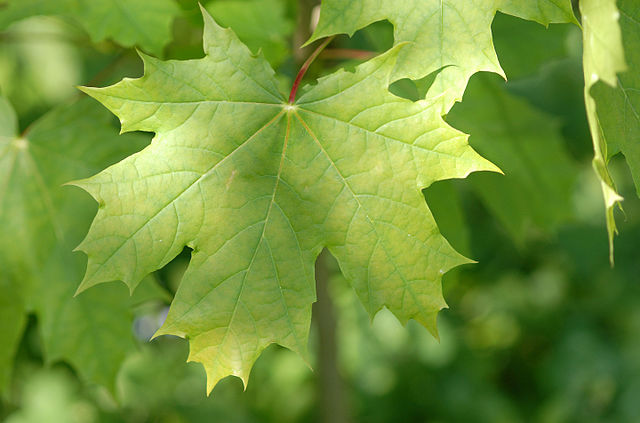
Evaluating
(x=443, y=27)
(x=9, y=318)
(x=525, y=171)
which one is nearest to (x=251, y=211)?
(x=443, y=27)

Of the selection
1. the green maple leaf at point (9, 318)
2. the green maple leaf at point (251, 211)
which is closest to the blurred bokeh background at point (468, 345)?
the green maple leaf at point (9, 318)

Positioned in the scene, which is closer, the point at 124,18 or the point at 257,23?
the point at 124,18

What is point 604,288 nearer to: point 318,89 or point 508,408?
point 508,408

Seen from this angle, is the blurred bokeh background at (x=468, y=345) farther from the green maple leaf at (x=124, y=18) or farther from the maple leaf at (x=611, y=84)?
the maple leaf at (x=611, y=84)

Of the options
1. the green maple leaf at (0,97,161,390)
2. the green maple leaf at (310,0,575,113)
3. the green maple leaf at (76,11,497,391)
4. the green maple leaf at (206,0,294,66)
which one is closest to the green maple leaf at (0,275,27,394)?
the green maple leaf at (0,97,161,390)

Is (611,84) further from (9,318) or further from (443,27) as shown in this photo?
(9,318)

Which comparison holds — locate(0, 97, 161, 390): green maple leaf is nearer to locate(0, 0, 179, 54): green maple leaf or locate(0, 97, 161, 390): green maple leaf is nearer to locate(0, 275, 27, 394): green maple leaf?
locate(0, 275, 27, 394): green maple leaf
